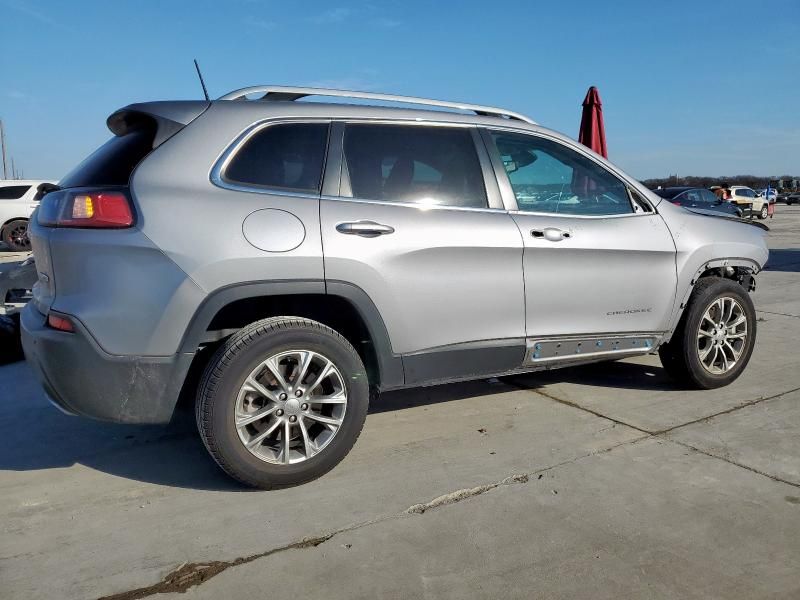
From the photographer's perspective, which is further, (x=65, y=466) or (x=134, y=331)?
(x=65, y=466)

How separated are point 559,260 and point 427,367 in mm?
984

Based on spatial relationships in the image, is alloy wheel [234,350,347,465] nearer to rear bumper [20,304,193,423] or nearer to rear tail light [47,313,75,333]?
rear bumper [20,304,193,423]

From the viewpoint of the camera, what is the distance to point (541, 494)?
289 cm

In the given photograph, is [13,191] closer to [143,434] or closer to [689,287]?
[143,434]

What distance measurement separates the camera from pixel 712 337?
13.9 ft

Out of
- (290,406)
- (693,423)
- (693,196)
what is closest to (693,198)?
(693,196)

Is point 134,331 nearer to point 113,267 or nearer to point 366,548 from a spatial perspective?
point 113,267

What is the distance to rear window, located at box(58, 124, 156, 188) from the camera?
9.35ft

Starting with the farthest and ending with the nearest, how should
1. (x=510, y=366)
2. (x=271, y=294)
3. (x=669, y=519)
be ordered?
(x=510, y=366)
(x=271, y=294)
(x=669, y=519)

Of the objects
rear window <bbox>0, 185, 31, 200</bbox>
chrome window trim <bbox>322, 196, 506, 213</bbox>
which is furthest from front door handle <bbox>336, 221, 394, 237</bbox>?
rear window <bbox>0, 185, 31, 200</bbox>

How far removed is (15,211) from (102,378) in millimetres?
15018

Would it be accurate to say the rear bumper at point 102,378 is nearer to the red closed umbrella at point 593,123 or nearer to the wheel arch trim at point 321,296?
the wheel arch trim at point 321,296

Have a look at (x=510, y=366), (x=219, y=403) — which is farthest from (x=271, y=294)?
(x=510, y=366)

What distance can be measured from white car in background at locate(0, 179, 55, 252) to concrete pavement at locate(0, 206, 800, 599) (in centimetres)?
1295
